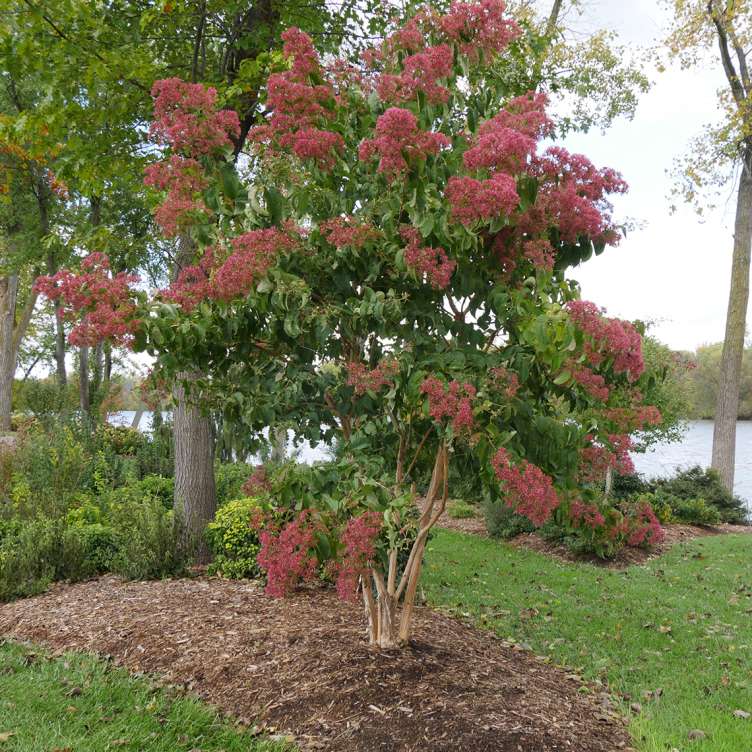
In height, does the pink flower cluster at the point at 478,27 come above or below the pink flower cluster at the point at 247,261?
above

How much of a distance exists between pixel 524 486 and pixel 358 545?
0.80 meters

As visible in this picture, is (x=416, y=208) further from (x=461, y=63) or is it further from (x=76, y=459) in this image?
(x=76, y=459)

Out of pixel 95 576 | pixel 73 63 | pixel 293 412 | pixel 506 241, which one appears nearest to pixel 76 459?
pixel 95 576

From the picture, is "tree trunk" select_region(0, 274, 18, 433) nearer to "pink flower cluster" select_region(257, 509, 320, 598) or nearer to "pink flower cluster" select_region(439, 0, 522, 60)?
"pink flower cluster" select_region(257, 509, 320, 598)

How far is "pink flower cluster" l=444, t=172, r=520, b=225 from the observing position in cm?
290

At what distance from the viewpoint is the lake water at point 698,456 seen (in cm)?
1749

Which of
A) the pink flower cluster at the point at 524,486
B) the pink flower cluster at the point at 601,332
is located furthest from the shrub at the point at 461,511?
the pink flower cluster at the point at 601,332

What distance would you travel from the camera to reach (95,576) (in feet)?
22.6

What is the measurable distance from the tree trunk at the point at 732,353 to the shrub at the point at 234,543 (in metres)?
11.5

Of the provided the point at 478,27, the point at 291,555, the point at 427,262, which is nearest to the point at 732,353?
the point at 478,27

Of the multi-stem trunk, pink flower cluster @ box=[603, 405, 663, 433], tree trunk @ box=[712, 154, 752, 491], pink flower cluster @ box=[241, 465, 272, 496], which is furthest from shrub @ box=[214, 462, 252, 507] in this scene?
tree trunk @ box=[712, 154, 752, 491]

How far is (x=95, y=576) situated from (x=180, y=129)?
511 cm

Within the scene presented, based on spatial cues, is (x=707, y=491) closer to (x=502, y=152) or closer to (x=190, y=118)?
(x=502, y=152)

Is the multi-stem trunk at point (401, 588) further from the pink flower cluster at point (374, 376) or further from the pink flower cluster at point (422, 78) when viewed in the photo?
the pink flower cluster at point (422, 78)
